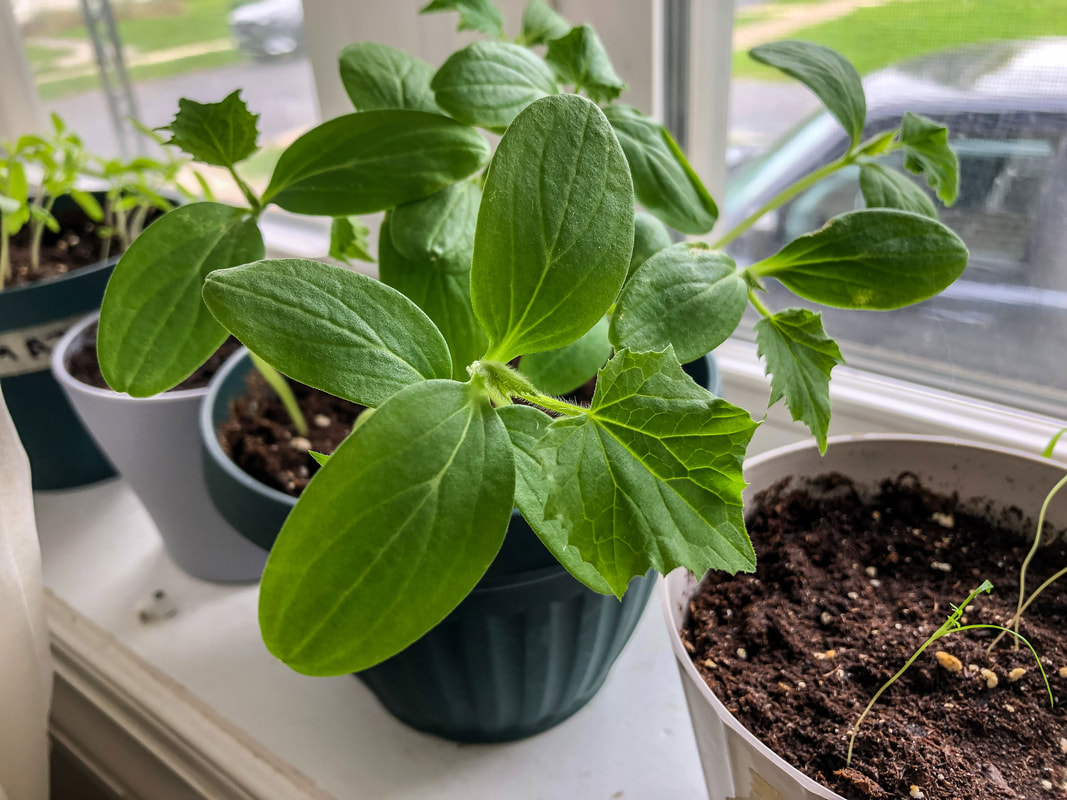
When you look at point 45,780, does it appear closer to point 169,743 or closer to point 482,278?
point 169,743

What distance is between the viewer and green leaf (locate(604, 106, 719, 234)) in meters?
0.43

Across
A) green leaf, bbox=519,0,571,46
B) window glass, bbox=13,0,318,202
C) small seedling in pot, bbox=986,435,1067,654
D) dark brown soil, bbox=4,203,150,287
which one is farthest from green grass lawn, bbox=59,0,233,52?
small seedling in pot, bbox=986,435,1067,654

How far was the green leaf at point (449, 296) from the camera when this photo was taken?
0.41m

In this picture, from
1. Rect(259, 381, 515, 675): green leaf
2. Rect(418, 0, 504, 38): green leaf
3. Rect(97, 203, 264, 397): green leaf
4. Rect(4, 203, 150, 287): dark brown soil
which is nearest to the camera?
Rect(259, 381, 515, 675): green leaf

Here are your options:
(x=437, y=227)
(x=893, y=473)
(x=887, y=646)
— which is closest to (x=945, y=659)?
(x=887, y=646)

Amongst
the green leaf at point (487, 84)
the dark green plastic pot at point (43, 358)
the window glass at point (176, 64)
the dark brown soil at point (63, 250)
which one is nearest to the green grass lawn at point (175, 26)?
the window glass at point (176, 64)

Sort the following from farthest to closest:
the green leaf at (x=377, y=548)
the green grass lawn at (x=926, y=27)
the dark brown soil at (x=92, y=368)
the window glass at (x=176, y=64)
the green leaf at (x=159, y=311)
Answer: the window glass at (x=176, y=64)
the dark brown soil at (x=92, y=368)
the green grass lawn at (x=926, y=27)
the green leaf at (x=159, y=311)
the green leaf at (x=377, y=548)

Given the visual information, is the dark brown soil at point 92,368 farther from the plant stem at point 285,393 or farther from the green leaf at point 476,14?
the green leaf at point 476,14

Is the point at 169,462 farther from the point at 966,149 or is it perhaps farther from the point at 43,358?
the point at 966,149

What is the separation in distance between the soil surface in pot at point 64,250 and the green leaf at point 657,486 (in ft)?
2.43

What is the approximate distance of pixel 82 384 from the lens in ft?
2.22

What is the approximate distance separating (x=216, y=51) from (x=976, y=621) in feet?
3.75

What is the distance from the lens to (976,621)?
0.46m

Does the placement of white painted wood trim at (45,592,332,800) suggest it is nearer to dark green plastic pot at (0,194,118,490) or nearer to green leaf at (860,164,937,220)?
dark green plastic pot at (0,194,118,490)
